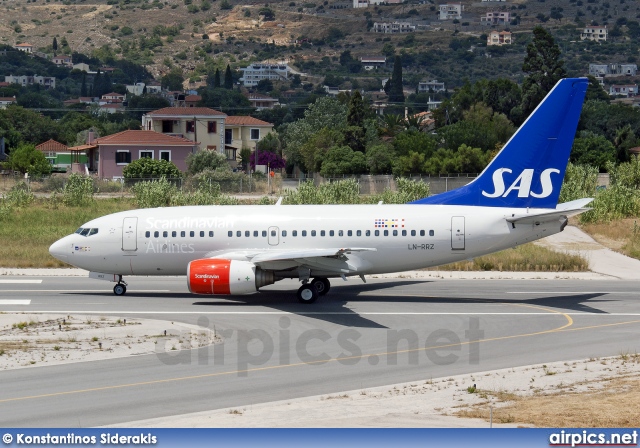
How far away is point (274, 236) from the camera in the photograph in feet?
128

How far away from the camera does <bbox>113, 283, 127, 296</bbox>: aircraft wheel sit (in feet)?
133

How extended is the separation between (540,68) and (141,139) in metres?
57.2

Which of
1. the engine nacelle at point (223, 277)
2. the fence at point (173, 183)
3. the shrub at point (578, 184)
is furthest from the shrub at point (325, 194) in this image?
the engine nacelle at point (223, 277)

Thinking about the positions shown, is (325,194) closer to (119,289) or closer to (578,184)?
(578,184)

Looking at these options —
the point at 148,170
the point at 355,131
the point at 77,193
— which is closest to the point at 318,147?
the point at 355,131

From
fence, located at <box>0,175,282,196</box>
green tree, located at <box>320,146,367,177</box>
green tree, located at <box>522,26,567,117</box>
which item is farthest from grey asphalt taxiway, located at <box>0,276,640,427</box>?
green tree, located at <box>522,26,567,117</box>

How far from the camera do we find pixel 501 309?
36875 millimetres

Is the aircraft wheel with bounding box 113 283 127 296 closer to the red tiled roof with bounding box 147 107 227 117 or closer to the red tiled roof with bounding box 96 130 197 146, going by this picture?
the red tiled roof with bounding box 96 130 197 146

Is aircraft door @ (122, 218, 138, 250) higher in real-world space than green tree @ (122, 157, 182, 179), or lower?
higher

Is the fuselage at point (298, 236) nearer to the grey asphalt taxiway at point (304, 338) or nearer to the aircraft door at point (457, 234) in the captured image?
the aircraft door at point (457, 234)

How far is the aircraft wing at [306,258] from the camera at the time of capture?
36375 millimetres

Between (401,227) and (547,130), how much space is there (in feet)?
21.4

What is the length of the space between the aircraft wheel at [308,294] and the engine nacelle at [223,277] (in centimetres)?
196

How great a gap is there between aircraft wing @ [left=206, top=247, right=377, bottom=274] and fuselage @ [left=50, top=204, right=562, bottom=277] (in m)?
0.05
